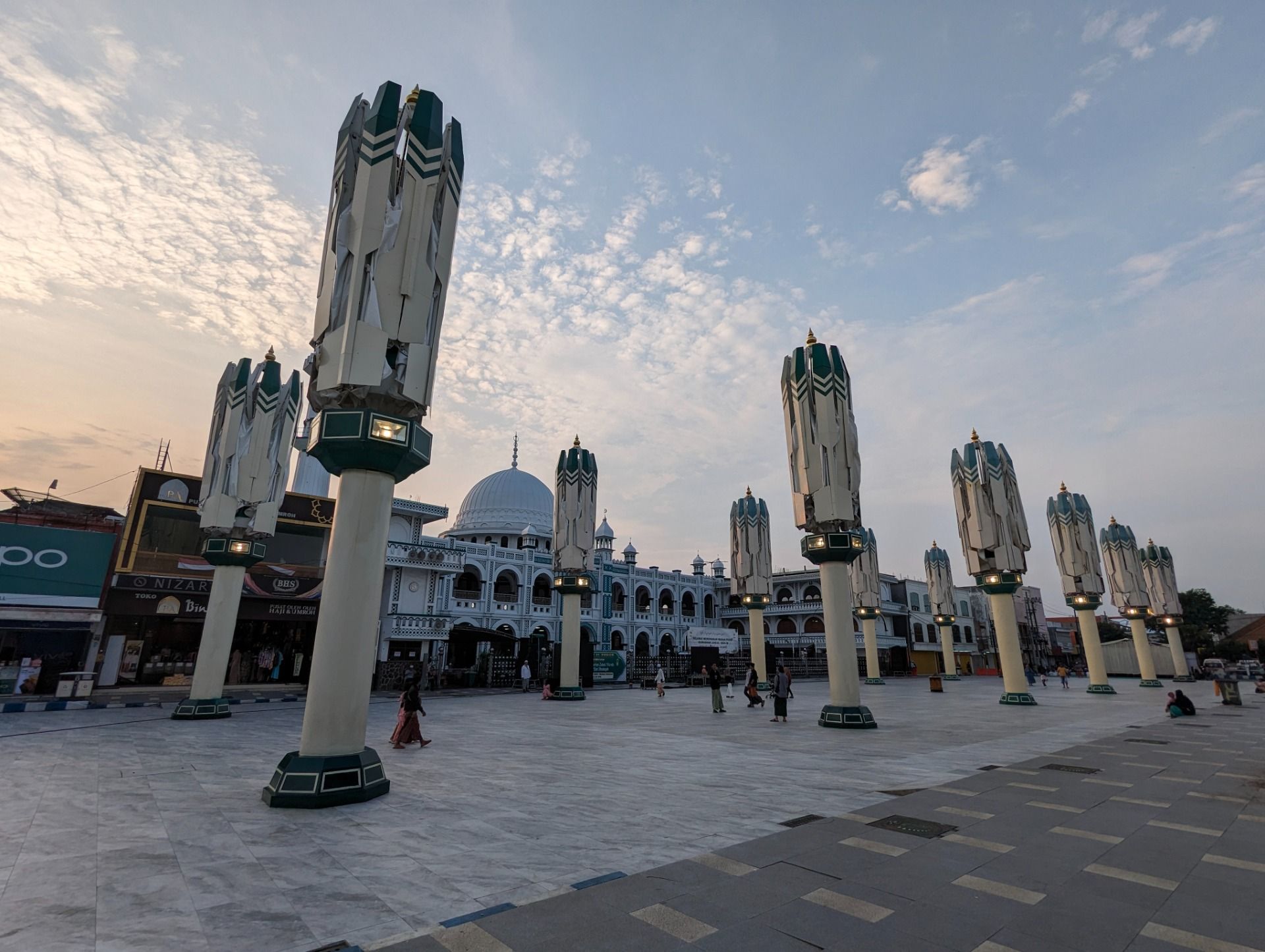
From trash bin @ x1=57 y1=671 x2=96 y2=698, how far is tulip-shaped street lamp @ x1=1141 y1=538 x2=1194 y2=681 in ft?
175

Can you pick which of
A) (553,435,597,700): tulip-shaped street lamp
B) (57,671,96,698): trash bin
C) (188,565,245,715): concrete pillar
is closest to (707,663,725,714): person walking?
(553,435,597,700): tulip-shaped street lamp

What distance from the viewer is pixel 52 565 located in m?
23.9

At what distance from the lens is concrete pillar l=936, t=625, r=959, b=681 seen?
43.5 metres

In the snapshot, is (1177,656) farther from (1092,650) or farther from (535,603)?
(535,603)

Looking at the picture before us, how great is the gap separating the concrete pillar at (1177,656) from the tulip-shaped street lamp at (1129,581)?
555cm

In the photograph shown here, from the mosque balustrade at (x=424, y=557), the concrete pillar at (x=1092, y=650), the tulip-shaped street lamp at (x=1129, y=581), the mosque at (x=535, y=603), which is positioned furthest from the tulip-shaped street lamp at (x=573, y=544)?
the tulip-shaped street lamp at (x=1129, y=581)

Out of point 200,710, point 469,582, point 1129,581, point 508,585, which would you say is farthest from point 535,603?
point 1129,581

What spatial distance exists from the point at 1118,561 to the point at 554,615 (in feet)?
118

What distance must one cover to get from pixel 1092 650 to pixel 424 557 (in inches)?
1429

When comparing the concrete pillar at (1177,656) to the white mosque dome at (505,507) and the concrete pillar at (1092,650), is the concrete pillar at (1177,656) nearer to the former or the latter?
the concrete pillar at (1092,650)

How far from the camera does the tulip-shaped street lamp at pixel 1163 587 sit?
37031mm

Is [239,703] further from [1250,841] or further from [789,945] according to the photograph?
[1250,841]

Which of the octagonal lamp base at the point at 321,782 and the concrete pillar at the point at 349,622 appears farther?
the concrete pillar at the point at 349,622

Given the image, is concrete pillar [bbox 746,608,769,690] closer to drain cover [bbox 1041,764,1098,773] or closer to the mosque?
the mosque
